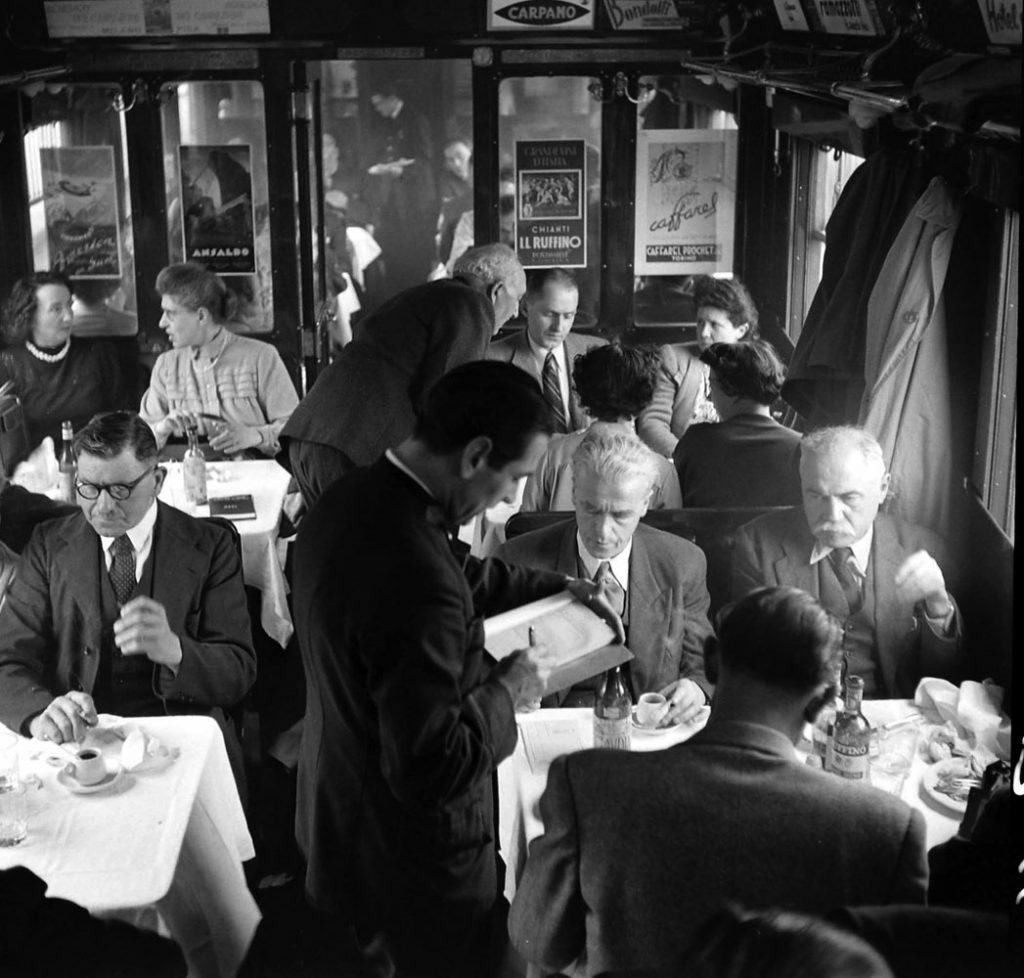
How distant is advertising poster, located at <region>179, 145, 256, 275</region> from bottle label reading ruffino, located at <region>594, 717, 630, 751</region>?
106 centimetres

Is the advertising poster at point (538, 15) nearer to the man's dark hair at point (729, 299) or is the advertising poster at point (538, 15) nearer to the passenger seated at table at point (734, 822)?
the man's dark hair at point (729, 299)

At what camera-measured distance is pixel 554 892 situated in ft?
6.12

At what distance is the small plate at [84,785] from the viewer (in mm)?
2180

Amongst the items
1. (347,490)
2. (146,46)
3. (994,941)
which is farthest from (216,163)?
(994,941)

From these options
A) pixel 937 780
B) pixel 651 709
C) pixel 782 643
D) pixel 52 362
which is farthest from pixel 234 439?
pixel 937 780

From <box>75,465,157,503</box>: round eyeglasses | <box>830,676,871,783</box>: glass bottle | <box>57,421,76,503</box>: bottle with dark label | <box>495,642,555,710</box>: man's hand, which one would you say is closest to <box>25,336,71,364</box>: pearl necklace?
<box>57,421,76,503</box>: bottle with dark label

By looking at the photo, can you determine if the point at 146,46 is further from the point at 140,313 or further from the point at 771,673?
the point at 771,673

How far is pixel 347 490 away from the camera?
1.86 m

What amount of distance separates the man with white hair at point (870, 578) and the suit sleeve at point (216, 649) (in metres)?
0.83

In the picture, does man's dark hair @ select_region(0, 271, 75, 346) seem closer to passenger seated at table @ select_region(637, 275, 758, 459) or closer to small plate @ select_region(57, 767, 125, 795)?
small plate @ select_region(57, 767, 125, 795)

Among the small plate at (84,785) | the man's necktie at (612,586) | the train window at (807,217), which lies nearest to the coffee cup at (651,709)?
the man's necktie at (612,586)

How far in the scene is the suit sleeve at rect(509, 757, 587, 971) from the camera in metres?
1.80

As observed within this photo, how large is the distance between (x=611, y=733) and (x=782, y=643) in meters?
0.46

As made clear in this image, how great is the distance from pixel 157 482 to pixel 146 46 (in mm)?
729
